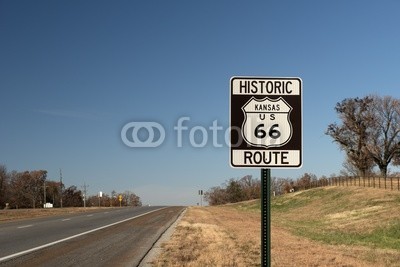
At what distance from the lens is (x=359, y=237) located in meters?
24.3

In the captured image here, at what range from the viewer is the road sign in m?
4.64

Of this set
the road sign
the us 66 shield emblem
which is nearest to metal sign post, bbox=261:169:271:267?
the road sign

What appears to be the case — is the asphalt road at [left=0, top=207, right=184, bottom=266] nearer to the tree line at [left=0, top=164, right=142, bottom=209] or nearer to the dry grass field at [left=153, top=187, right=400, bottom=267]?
the dry grass field at [left=153, top=187, right=400, bottom=267]

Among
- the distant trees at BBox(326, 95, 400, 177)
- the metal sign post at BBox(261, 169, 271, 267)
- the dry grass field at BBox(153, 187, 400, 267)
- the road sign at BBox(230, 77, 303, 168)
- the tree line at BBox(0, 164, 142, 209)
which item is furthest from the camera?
the tree line at BBox(0, 164, 142, 209)

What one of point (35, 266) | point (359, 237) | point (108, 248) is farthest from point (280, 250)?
point (359, 237)

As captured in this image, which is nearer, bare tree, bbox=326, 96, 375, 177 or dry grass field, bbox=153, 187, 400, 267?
dry grass field, bbox=153, 187, 400, 267

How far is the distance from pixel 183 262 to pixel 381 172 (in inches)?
2919

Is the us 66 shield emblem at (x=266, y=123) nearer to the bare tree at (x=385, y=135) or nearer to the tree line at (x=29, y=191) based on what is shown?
the bare tree at (x=385, y=135)

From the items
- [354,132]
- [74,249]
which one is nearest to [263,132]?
[74,249]

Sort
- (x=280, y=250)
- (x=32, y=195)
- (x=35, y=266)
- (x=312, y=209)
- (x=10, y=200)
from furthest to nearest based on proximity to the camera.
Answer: (x=32, y=195), (x=10, y=200), (x=312, y=209), (x=280, y=250), (x=35, y=266)

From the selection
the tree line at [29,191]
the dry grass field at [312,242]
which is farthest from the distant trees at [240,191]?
the dry grass field at [312,242]

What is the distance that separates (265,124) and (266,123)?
1cm

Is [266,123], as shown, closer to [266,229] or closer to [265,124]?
[265,124]

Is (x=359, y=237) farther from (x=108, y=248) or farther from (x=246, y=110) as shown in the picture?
(x=246, y=110)
